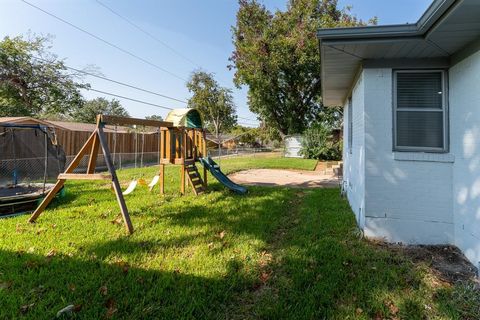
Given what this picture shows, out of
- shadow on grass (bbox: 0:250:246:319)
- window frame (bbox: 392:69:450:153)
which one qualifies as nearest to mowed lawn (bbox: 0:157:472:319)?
shadow on grass (bbox: 0:250:246:319)

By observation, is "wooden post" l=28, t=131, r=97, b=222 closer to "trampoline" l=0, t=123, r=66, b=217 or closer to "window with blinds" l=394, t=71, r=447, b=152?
"trampoline" l=0, t=123, r=66, b=217

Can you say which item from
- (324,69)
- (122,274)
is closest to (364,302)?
(122,274)

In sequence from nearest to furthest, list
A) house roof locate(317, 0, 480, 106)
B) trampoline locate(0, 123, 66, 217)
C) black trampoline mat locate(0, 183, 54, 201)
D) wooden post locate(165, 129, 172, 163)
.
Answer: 1. house roof locate(317, 0, 480, 106)
2. black trampoline mat locate(0, 183, 54, 201)
3. trampoline locate(0, 123, 66, 217)
4. wooden post locate(165, 129, 172, 163)

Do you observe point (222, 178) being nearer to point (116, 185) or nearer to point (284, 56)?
point (116, 185)

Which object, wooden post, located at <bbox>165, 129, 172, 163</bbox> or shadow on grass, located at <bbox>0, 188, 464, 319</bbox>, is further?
→ wooden post, located at <bbox>165, 129, 172, 163</bbox>

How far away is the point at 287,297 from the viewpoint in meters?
2.72

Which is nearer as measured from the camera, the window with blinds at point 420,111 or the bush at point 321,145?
the window with blinds at point 420,111

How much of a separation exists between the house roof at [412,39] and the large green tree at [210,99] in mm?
39580

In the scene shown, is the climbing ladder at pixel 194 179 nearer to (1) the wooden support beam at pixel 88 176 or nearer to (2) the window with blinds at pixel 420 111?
(1) the wooden support beam at pixel 88 176

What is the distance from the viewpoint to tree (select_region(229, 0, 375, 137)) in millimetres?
21906

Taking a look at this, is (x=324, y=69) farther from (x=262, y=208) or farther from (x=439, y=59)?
(x=262, y=208)

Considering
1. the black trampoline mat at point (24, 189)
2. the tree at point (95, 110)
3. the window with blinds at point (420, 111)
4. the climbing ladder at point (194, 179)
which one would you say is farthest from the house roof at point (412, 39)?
the tree at point (95, 110)

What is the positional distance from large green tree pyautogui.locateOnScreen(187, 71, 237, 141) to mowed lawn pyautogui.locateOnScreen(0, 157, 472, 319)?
128ft

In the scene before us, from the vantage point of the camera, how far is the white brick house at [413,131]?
144 inches
